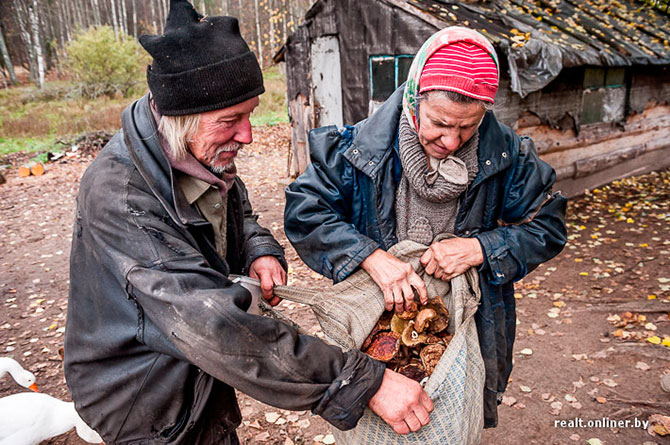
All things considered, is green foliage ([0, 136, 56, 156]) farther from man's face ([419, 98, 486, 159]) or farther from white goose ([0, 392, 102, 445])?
man's face ([419, 98, 486, 159])

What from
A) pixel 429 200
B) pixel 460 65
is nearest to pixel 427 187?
pixel 429 200

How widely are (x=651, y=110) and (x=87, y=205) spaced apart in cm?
1264

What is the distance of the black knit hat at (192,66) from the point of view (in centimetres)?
149

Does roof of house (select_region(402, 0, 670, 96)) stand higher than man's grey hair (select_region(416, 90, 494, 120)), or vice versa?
roof of house (select_region(402, 0, 670, 96))

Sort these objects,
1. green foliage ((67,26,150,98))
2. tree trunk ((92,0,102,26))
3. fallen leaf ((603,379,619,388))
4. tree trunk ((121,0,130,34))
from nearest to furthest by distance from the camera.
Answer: fallen leaf ((603,379,619,388)) < green foliage ((67,26,150,98)) < tree trunk ((121,0,130,34)) < tree trunk ((92,0,102,26))

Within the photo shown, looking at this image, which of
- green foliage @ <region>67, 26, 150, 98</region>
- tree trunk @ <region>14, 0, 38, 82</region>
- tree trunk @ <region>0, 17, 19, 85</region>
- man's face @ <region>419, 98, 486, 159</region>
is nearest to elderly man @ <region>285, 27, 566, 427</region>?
man's face @ <region>419, 98, 486, 159</region>

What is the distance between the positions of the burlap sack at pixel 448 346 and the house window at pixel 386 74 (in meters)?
6.07

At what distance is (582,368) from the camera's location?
416 cm

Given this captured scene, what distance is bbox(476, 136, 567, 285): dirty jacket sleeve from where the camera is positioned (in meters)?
1.98

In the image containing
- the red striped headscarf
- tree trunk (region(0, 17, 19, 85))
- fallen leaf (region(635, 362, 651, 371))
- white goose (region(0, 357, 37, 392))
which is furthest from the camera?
tree trunk (region(0, 17, 19, 85))

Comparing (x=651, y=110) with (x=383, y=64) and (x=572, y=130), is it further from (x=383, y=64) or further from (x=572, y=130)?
(x=383, y=64)

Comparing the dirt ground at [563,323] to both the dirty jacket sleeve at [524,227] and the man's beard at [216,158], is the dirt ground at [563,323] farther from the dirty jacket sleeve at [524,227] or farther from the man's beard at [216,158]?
the man's beard at [216,158]

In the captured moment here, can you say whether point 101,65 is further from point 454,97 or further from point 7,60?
point 454,97

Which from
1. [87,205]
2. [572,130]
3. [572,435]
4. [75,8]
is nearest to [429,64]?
[87,205]
